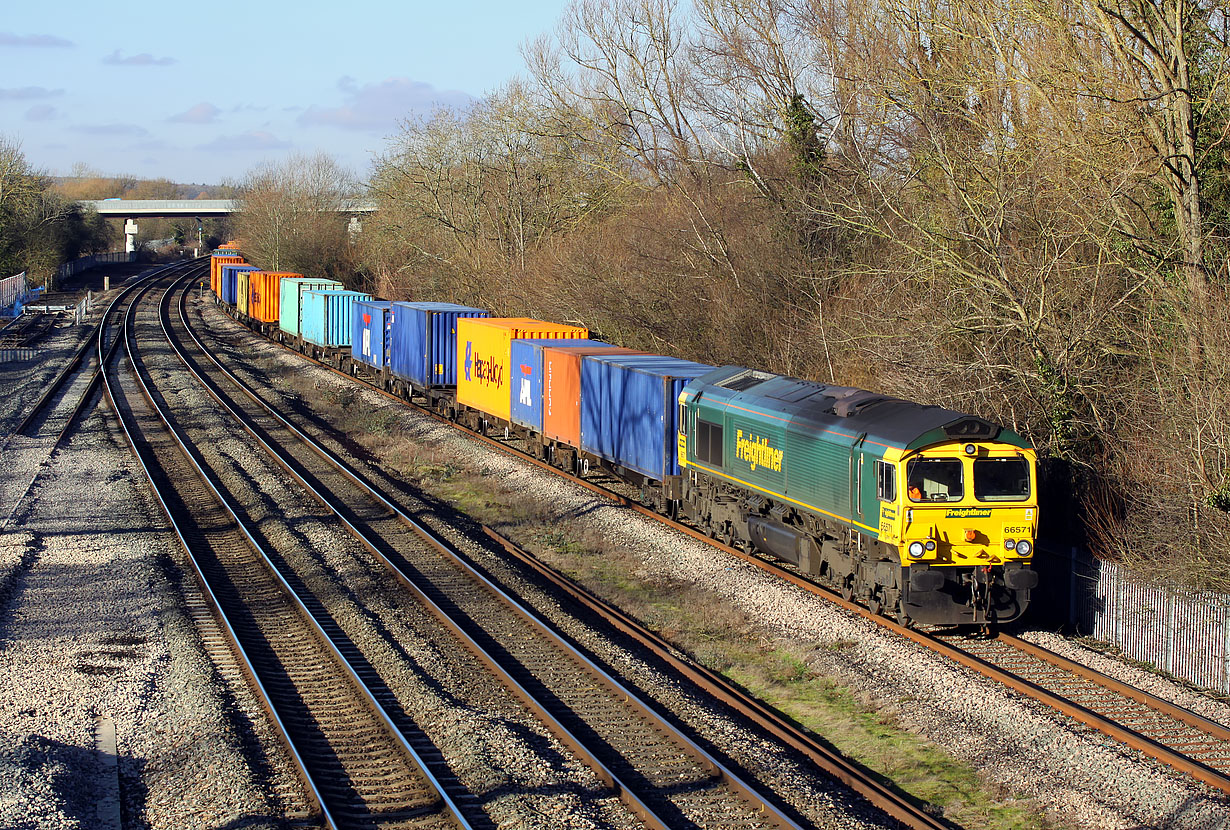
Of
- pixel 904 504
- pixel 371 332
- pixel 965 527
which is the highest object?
pixel 371 332

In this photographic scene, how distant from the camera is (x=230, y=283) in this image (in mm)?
67062

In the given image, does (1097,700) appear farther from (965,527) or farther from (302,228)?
(302,228)

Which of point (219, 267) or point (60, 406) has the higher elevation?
point (219, 267)

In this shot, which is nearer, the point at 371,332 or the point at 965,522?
the point at 965,522

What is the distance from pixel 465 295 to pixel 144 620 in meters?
36.0

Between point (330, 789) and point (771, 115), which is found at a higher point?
point (771, 115)

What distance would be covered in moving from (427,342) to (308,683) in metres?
19.9

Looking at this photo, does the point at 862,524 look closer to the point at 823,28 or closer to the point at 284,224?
the point at 823,28

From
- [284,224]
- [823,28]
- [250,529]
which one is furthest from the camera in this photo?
[284,224]

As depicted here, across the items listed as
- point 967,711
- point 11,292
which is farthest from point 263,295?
point 967,711

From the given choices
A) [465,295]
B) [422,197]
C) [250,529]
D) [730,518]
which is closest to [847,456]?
[730,518]

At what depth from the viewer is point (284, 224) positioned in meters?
76.0

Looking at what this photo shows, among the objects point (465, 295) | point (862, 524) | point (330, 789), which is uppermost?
point (465, 295)

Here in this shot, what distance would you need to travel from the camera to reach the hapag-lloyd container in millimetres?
64812
